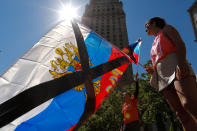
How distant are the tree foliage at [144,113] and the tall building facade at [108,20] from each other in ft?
144

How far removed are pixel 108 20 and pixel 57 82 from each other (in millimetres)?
70637

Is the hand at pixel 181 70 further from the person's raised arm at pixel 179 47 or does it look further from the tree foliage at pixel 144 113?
the tree foliage at pixel 144 113

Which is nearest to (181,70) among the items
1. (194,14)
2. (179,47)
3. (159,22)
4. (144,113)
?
(179,47)

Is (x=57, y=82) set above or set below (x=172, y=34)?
below

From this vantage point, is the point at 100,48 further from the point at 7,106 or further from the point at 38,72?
the point at 7,106

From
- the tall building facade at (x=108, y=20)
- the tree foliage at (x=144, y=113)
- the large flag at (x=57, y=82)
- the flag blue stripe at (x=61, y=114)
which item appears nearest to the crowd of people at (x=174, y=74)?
the large flag at (x=57, y=82)

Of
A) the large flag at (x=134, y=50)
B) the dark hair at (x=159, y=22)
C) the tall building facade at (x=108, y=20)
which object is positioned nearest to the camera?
the dark hair at (x=159, y=22)

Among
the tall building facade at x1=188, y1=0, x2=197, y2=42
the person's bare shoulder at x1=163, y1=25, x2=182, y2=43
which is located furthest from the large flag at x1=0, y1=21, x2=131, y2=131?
the tall building facade at x1=188, y1=0, x2=197, y2=42

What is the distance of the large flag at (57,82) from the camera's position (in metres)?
1.95

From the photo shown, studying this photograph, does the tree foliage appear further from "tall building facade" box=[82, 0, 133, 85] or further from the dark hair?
"tall building facade" box=[82, 0, 133, 85]

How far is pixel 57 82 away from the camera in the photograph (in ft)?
7.53

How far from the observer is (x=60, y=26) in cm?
335

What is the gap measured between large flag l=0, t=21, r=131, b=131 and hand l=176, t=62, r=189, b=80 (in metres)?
1.45

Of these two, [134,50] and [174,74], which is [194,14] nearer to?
[134,50]
